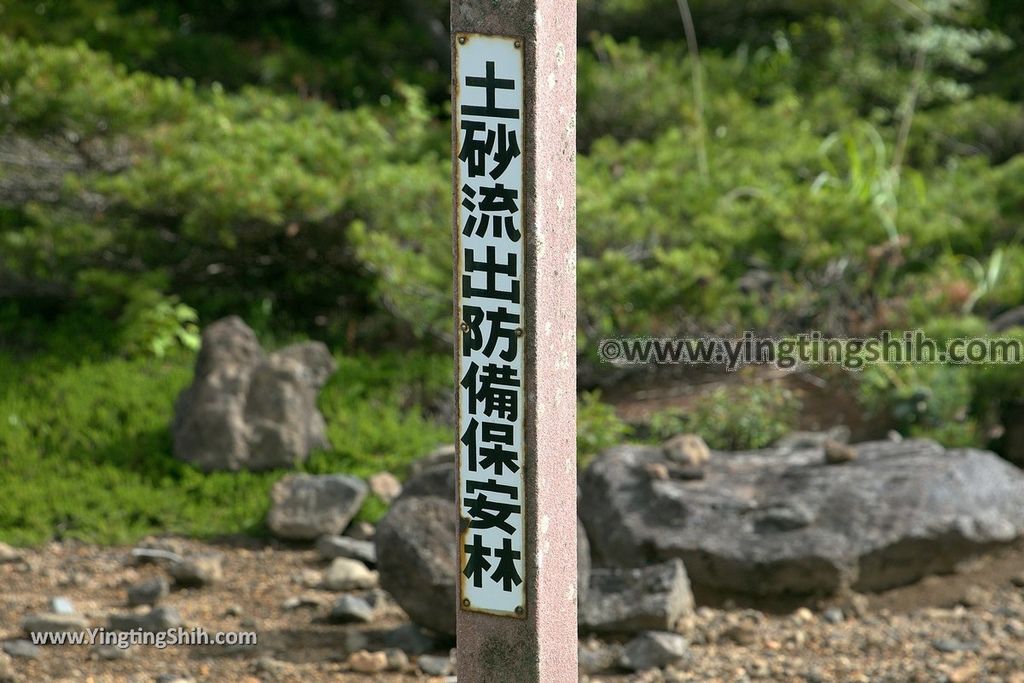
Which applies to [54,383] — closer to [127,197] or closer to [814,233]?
[127,197]

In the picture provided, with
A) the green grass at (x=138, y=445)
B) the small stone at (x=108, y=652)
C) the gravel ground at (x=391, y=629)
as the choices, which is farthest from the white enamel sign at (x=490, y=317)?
the green grass at (x=138, y=445)

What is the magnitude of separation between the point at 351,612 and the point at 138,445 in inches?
60.9

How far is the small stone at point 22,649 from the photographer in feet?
13.3

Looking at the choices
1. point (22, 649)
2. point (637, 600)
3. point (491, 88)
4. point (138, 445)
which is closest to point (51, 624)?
point (22, 649)

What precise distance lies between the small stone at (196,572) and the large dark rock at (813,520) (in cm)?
127

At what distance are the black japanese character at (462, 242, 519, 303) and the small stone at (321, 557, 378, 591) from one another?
80.0 inches

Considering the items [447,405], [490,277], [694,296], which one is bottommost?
[490,277]

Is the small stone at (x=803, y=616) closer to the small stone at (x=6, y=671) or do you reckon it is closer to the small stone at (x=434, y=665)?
the small stone at (x=434, y=665)

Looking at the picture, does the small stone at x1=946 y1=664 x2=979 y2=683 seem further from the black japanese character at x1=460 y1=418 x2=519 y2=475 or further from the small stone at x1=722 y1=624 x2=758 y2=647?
the black japanese character at x1=460 y1=418 x2=519 y2=475

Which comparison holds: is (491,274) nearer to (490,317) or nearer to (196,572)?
(490,317)

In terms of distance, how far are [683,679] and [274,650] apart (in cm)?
121

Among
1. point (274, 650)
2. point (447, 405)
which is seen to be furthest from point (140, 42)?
point (274, 650)

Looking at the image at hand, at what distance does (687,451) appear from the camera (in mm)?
4922

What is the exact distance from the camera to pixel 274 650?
418 centimetres
